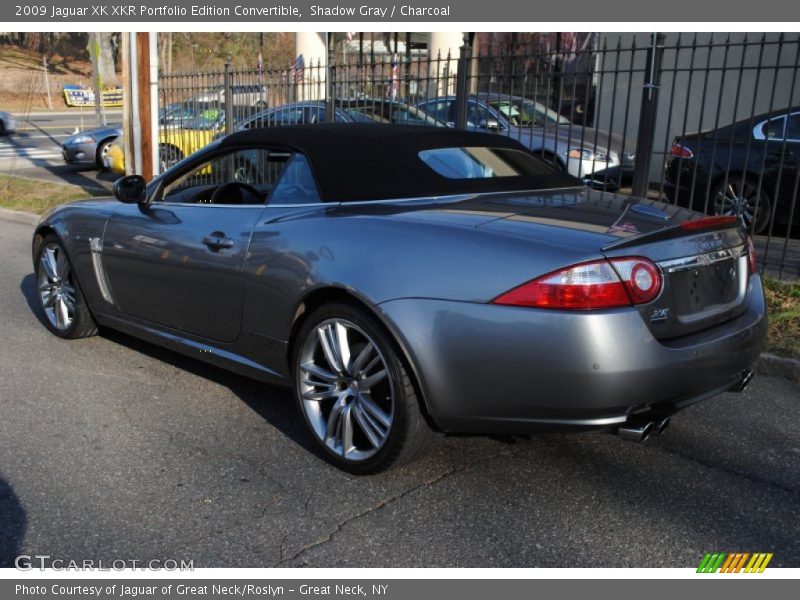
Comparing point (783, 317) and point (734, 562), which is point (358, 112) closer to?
point (783, 317)

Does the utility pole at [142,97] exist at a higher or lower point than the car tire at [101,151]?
higher

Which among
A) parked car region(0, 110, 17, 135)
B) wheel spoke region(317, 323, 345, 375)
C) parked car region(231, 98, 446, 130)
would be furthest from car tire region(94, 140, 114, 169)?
wheel spoke region(317, 323, 345, 375)

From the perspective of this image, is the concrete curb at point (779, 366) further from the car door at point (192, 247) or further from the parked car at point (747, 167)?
the car door at point (192, 247)

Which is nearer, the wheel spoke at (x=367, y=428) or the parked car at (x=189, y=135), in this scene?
the wheel spoke at (x=367, y=428)

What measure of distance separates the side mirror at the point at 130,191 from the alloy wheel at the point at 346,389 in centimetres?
181

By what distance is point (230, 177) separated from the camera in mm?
5648

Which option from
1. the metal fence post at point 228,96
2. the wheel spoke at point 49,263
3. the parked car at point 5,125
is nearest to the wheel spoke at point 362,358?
the wheel spoke at point 49,263

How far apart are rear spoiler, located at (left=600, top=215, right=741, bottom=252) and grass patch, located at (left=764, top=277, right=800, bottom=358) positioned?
1998 mm

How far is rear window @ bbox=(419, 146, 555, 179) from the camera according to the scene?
13.5ft

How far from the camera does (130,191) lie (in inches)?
194

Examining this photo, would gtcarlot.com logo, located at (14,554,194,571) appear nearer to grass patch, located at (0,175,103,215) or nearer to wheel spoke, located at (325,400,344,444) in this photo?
wheel spoke, located at (325,400,344,444)

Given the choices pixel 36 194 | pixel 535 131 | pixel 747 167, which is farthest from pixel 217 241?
pixel 36 194

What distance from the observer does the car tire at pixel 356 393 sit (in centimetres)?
340

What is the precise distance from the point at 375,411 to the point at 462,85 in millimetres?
5749
